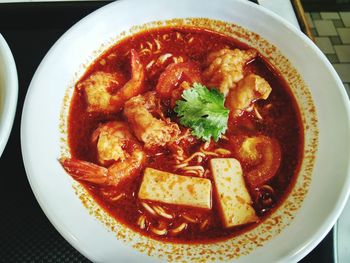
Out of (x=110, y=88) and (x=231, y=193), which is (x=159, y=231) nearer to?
(x=231, y=193)

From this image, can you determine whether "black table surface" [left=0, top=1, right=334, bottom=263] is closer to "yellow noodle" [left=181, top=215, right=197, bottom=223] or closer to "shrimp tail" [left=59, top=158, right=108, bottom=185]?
"shrimp tail" [left=59, top=158, right=108, bottom=185]

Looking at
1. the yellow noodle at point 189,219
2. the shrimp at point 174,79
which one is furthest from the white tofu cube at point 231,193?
the shrimp at point 174,79

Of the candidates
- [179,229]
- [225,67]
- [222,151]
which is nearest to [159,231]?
[179,229]

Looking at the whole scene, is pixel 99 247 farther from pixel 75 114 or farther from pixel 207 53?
pixel 207 53

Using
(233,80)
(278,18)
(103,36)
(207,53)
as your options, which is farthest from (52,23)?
(278,18)

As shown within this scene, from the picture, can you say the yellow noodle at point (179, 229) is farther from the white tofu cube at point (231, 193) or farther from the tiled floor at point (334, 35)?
the tiled floor at point (334, 35)

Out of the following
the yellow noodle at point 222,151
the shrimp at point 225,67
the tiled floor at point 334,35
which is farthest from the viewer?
the tiled floor at point 334,35

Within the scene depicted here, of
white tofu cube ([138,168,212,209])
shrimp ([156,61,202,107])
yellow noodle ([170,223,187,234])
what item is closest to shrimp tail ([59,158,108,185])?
white tofu cube ([138,168,212,209])
